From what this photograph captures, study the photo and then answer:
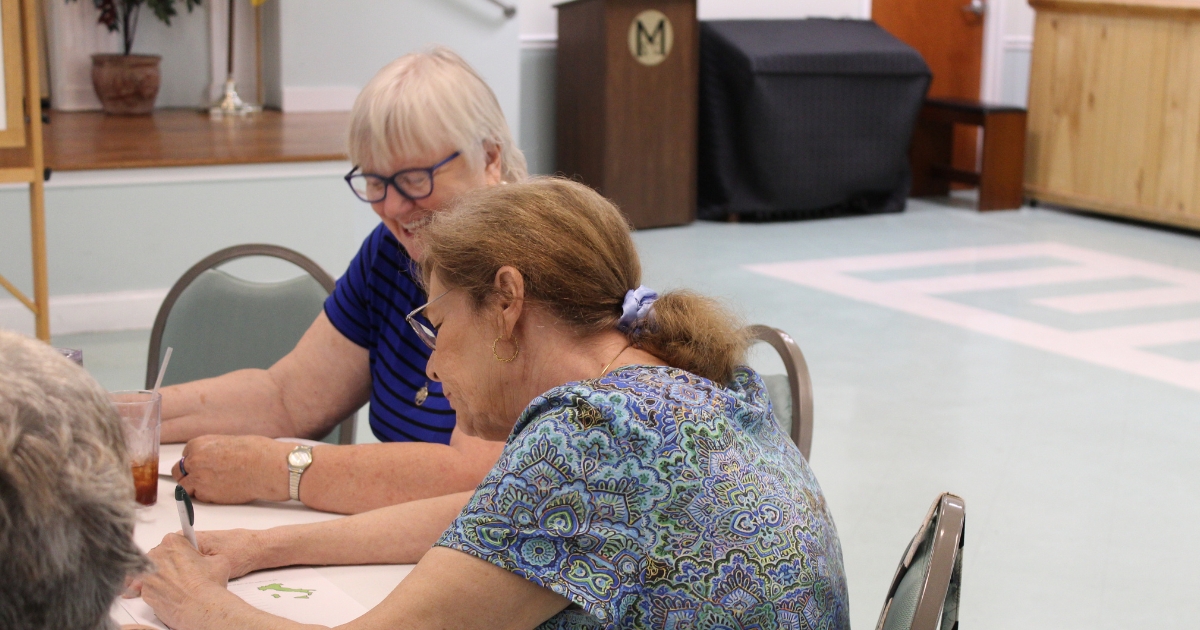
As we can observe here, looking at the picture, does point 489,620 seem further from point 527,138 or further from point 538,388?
point 527,138

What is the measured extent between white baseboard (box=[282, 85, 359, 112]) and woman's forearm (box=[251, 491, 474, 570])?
5251 millimetres

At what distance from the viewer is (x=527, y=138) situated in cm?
710

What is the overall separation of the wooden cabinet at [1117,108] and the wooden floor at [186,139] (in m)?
4.22

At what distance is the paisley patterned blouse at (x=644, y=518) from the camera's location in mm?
1029

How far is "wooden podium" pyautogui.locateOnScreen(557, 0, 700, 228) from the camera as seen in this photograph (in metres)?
6.45

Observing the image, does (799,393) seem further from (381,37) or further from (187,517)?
(381,37)

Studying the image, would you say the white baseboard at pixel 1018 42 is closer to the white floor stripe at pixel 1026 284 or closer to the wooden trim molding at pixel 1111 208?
the wooden trim molding at pixel 1111 208

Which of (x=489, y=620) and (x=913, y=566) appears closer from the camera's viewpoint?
(x=489, y=620)

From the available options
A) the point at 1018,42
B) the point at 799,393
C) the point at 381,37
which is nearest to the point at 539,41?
the point at 381,37

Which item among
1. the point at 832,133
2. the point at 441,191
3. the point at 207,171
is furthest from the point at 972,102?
the point at 441,191

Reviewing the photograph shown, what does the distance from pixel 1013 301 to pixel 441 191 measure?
398 cm

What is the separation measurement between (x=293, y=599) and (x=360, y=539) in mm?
110

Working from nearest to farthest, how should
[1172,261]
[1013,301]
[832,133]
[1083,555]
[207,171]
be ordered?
[1083,555] → [207,171] → [1013,301] → [1172,261] → [832,133]

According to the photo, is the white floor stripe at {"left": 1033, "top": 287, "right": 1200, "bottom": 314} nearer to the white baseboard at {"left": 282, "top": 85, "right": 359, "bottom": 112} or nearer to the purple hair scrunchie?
the white baseboard at {"left": 282, "top": 85, "right": 359, "bottom": 112}
